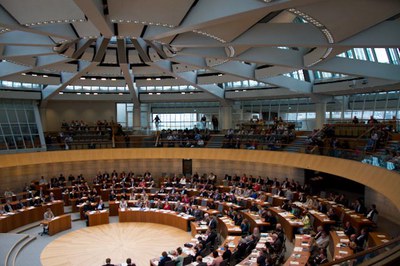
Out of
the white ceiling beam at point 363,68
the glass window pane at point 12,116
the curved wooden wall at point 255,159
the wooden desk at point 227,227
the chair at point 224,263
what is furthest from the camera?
the glass window pane at point 12,116

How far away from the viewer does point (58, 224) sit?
20016 millimetres

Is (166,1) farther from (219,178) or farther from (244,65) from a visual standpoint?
(219,178)

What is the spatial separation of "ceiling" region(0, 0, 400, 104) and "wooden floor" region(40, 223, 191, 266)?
9.75 metres

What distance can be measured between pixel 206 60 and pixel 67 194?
13.8 m

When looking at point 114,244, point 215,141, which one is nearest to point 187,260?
point 114,244

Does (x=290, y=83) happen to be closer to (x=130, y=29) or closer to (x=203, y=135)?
(x=203, y=135)

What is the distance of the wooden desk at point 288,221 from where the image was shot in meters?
16.8

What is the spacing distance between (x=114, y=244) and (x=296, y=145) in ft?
42.9

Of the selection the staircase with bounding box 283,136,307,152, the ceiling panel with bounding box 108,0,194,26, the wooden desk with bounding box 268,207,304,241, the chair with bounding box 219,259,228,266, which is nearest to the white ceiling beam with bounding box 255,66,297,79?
the staircase with bounding box 283,136,307,152

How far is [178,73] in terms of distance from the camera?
26.1 metres

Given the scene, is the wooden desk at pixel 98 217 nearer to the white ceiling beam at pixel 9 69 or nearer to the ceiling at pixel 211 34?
the ceiling at pixel 211 34

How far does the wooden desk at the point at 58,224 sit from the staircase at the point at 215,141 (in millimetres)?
12521

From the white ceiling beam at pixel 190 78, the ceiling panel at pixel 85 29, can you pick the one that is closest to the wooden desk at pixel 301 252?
the ceiling panel at pixel 85 29

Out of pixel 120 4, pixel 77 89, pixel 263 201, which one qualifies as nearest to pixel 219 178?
pixel 263 201
